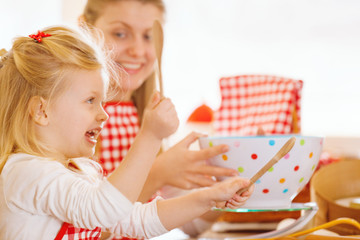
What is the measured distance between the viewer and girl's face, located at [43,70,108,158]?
64cm

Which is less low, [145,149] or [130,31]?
[130,31]

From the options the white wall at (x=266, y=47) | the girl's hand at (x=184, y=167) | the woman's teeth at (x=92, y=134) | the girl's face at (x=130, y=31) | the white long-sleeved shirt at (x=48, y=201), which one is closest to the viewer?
the white long-sleeved shirt at (x=48, y=201)

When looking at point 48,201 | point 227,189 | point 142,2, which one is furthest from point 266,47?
point 48,201

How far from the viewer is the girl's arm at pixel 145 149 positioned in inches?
23.2

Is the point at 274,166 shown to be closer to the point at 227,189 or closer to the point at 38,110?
the point at 227,189

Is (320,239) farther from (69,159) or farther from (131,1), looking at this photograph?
(131,1)

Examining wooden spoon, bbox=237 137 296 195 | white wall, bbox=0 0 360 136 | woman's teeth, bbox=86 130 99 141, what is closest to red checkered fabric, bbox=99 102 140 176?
woman's teeth, bbox=86 130 99 141

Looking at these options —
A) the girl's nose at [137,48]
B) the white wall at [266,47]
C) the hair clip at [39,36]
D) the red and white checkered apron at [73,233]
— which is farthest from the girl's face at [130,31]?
the white wall at [266,47]

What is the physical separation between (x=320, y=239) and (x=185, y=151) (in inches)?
12.8

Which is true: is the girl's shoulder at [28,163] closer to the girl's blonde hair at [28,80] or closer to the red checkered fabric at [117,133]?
the girl's blonde hair at [28,80]

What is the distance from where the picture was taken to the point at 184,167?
0.91 meters

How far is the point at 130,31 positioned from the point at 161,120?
0.59m

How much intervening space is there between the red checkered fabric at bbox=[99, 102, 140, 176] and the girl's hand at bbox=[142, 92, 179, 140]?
57 centimetres

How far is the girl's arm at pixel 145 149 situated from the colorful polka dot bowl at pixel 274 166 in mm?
123
